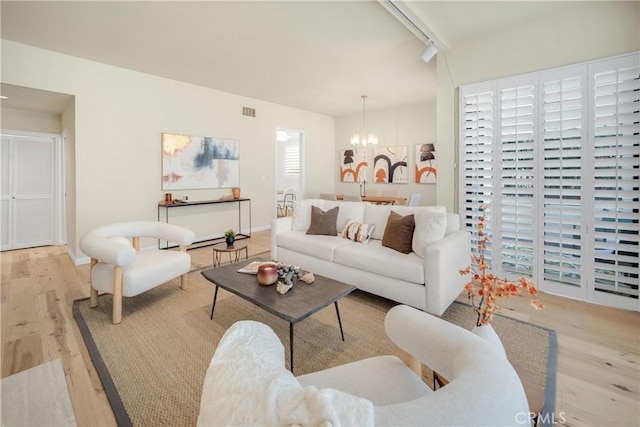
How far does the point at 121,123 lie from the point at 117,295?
9.85 ft

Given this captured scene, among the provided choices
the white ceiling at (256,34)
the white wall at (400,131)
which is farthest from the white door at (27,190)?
the white wall at (400,131)

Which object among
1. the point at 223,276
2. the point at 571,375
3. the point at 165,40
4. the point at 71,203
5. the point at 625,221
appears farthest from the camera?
the point at 71,203

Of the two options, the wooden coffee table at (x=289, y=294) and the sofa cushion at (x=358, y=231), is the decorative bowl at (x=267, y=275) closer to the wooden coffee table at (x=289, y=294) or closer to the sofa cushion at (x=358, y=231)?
the wooden coffee table at (x=289, y=294)

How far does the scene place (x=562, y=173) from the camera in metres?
2.90

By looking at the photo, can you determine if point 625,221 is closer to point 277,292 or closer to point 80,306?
point 277,292

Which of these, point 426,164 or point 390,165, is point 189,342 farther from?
point 390,165

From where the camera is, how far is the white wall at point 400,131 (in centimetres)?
627

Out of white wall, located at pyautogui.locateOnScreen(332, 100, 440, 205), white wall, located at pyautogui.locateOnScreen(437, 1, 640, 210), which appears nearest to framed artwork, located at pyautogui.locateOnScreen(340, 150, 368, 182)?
white wall, located at pyautogui.locateOnScreen(332, 100, 440, 205)

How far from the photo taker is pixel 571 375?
5.85 feet

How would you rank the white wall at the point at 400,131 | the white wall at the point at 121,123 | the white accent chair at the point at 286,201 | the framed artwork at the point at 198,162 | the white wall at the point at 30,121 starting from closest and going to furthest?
the white wall at the point at 121,123 → the white wall at the point at 30,121 → the framed artwork at the point at 198,162 → the white wall at the point at 400,131 → the white accent chair at the point at 286,201

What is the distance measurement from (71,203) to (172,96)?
87.0 inches

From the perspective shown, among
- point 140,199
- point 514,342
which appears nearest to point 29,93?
point 140,199

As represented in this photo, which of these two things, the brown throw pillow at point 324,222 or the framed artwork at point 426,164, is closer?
the brown throw pillow at point 324,222

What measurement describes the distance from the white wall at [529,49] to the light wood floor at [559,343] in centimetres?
172
